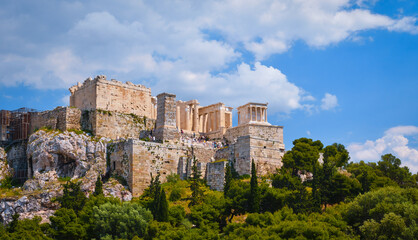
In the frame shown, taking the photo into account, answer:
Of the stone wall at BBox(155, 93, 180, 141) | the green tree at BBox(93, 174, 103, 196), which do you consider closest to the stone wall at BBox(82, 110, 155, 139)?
the stone wall at BBox(155, 93, 180, 141)

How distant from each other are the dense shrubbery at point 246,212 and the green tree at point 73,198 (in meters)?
0.09

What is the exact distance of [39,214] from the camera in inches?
2256

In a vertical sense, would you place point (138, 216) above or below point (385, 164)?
below

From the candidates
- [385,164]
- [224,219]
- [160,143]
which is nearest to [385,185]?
[385,164]

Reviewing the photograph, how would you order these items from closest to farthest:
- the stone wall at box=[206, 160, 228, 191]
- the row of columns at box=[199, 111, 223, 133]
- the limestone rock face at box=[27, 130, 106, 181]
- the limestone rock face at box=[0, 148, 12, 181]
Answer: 1. the stone wall at box=[206, 160, 228, 191]
2. the limestone rock face at box=[27, 130, 106, 181]
3. the limestone rock face at box=[0, 148, 12, 181]
4. the row of columns at box=[199, 111, 223, 133]

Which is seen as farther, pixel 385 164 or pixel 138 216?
pixel 385 164

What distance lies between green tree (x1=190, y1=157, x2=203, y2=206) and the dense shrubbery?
10cm

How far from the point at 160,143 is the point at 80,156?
8.14 meters

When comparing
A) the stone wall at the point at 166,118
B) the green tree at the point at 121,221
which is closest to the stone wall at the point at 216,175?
the stone wall at the point at 166,118

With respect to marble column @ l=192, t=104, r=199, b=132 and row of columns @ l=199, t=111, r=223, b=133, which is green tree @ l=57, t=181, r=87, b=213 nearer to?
marble column @ l=192, t=104, r=199, b=132

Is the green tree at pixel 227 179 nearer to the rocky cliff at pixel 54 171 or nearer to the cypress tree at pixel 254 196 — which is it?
the cypress tree at pixel 254 196

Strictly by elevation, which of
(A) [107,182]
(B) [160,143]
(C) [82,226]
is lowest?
(C) [82,226]

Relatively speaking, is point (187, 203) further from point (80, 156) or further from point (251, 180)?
point (80, 156)

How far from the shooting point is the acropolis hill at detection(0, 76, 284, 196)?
6166cm
